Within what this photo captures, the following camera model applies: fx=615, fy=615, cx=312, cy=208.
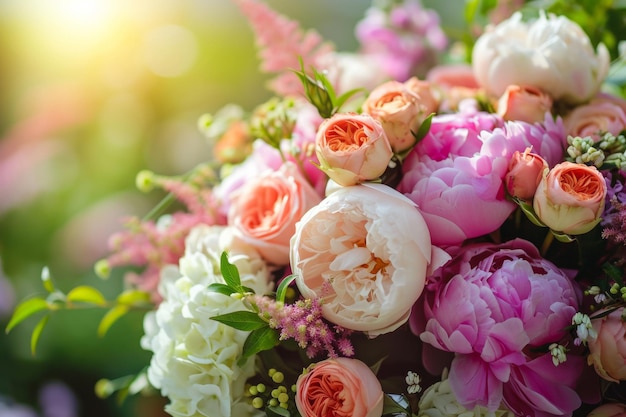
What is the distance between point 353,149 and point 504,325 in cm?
16

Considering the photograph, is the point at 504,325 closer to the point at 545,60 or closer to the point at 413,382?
the point at 413,382

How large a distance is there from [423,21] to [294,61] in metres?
0.34

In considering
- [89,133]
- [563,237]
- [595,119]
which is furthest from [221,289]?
[89,133]

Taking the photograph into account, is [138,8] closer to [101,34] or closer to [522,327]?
[101,34]

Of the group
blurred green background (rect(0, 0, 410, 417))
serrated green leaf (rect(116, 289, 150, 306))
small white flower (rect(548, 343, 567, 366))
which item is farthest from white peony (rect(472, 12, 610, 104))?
blurred green background (rect(0, 0, 410, 417))

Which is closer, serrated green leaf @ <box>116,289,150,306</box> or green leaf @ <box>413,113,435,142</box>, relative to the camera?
green leaf @ <box>413,113,435,142</box>

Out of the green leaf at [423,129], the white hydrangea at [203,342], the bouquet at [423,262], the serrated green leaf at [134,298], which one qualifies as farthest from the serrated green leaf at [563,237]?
the serrated green leaf at [134,298]

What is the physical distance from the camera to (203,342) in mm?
485

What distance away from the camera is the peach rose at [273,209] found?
0.49m

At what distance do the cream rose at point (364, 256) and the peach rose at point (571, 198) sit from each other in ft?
0.28

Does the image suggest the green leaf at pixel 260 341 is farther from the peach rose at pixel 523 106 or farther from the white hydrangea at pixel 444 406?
the peach rose at pixel 523 106

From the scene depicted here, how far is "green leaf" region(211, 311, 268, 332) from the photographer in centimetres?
43

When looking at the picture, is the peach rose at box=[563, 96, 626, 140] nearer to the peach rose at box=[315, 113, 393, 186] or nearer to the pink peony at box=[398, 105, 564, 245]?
the pink peony at box=[398, 105, 564, 245]

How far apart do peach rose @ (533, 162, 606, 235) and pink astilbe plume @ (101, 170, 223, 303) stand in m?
0.30
